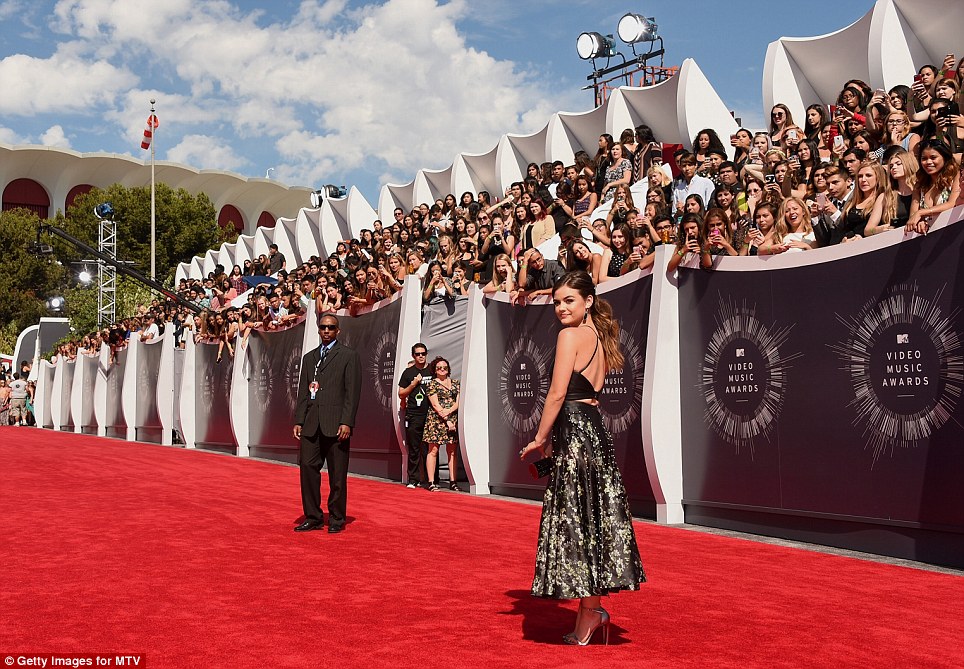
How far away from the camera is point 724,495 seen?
965 cm

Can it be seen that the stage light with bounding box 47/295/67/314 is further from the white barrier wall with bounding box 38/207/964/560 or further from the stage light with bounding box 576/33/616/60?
the white barrier wall with bounding box 38/207/964/560

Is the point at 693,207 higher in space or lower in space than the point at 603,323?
higher

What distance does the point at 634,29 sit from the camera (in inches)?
1198

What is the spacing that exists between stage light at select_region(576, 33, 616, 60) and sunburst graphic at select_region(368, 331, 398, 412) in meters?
19.6

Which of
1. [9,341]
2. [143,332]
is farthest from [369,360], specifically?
[9,341]

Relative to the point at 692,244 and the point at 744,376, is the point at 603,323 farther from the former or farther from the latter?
the point at 692,244

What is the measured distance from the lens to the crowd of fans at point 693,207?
8781mm

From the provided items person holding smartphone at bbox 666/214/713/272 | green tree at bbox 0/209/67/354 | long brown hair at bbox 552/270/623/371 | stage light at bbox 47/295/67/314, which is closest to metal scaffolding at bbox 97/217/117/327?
stage light at bbox 47/295/67/314

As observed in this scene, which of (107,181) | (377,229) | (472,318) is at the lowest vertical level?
(472,318)

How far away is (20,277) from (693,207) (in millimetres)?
63271

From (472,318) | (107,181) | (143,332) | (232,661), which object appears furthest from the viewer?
(107,181)

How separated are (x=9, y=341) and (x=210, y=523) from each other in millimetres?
58598

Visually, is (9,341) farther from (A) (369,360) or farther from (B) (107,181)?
(A) (369,360)

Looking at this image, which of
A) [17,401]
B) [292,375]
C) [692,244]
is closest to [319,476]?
[692,244]
